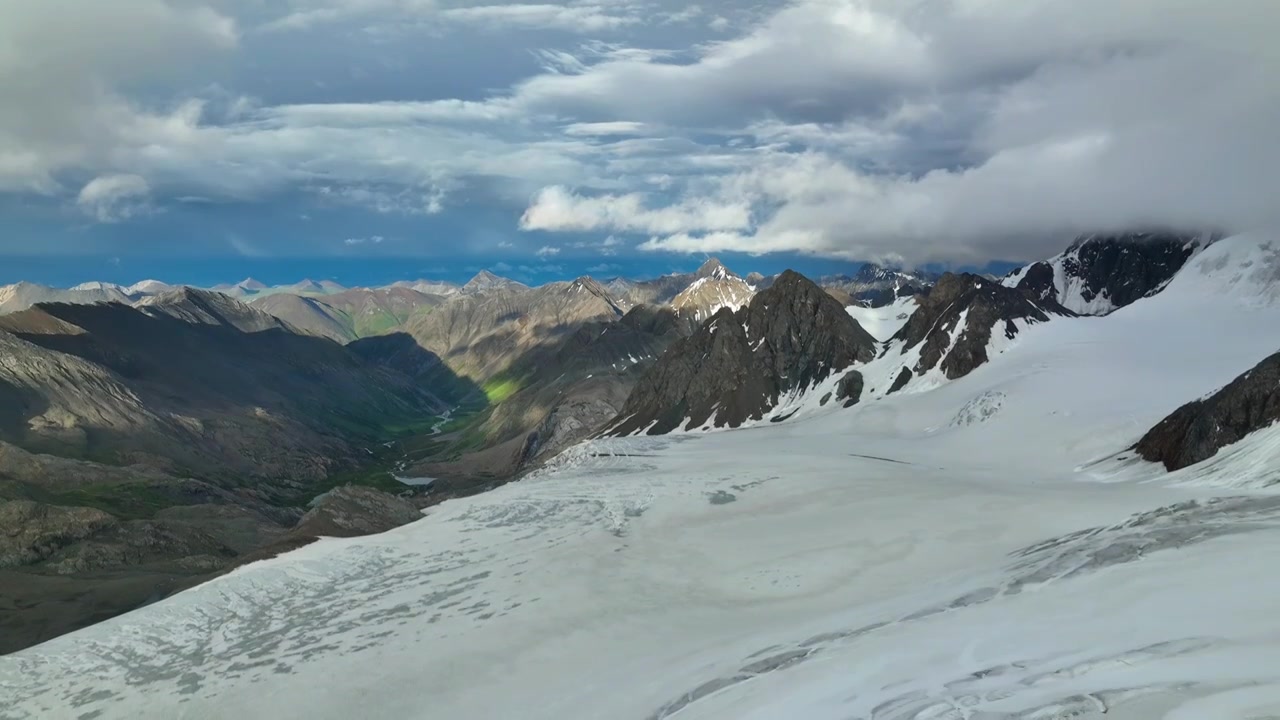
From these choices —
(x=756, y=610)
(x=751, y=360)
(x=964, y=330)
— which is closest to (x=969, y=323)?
(x=964, y=330)

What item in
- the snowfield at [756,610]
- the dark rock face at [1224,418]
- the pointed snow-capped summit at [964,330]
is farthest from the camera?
the pointed snow-capped summit at [964,330]

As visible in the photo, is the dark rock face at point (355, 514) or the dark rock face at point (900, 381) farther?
the dark rock face at point (900, 381)

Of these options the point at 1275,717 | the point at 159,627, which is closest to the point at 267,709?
the point at 159,627

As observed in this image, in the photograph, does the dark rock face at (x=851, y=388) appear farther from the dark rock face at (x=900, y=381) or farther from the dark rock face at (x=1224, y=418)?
the dark rock face at (x=1224, y=418)

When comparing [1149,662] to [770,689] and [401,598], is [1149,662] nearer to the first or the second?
[770,689]

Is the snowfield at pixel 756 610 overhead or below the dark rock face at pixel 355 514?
below

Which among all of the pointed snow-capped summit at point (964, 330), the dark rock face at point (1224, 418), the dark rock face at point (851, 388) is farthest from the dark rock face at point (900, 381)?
the dark rock face at point (1224, 418)

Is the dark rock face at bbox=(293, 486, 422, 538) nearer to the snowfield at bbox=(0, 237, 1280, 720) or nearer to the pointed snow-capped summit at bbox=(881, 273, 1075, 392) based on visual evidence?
the snowfield at bbox=(0, 237, 1280, 720)
